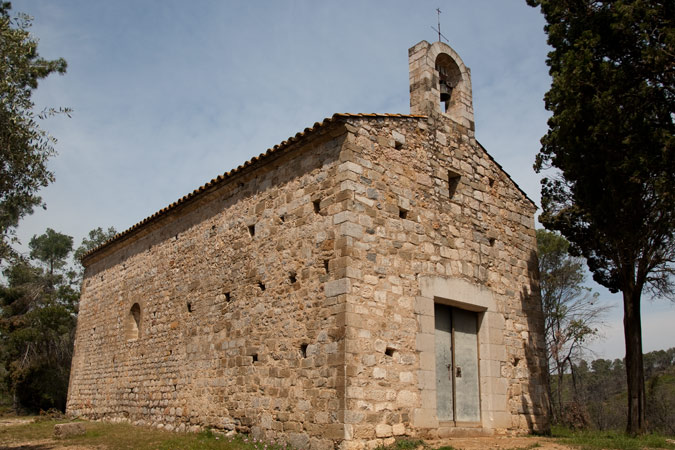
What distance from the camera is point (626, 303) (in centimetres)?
1174

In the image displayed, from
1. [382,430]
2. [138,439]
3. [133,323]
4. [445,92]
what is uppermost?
[445,92]

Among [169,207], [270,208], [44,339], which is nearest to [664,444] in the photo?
[270,208]

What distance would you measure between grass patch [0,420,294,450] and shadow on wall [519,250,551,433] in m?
4.83

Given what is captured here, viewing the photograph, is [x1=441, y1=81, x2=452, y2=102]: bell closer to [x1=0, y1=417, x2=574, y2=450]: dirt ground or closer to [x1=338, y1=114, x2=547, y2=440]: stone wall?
[x1=338, y1=114, x2=547, y2=440]: stone wall

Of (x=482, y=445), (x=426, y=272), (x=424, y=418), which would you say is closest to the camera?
(x=482, y=445)

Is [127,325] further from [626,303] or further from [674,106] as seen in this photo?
[674,106]

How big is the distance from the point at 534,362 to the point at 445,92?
554 cm

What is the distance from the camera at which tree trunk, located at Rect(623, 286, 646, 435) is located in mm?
10930

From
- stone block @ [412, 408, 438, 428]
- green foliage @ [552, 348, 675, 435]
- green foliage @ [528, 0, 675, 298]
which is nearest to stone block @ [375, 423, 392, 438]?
stone block @ [412, 408, 438, 428]

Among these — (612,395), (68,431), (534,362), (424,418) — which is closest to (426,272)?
(424,418)

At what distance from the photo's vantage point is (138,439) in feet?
33.5

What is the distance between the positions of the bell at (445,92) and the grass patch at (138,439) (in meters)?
7.15

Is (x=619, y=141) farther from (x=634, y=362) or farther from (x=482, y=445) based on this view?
(x=482, y=445)

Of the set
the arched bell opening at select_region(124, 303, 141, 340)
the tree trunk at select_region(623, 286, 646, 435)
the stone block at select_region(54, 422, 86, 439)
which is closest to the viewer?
the tree trunk at select_region(623, 286, 646, 435)
